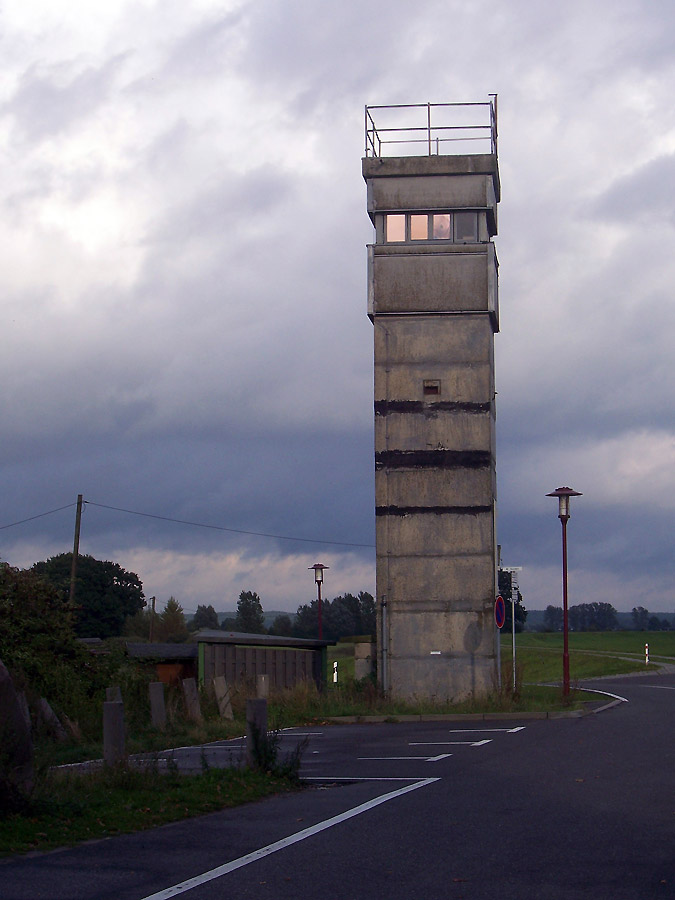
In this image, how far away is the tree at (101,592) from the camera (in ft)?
283

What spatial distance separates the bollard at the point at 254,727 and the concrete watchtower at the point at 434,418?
17287 mm

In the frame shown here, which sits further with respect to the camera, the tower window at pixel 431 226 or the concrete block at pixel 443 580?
the tower window at pixel 431 226

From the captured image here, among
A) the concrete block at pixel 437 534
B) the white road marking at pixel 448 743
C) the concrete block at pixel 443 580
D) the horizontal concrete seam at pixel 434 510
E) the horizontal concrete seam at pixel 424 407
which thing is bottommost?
the white road marking at pixel 448 743

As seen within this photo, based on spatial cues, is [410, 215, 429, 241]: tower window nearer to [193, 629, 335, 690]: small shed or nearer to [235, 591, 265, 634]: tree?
[193, 629, 335, 690]: small shed

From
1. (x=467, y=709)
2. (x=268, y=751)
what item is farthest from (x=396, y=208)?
(x=268, y=751)

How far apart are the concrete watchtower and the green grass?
704 inches

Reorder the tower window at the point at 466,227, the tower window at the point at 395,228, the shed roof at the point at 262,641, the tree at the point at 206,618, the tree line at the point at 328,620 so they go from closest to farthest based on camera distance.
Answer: the shed roof at the point at 262,641 < the tower window at the point at 466,227 < the tower window at the point at 395,228 < the tree line at the point at 328,620 < the tree at the point at 206,618

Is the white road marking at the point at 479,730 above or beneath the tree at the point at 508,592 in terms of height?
beneath

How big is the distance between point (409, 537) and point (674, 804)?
1972 centimetres

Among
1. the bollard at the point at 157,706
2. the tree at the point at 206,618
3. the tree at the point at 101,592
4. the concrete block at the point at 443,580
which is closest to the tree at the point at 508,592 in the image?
the concrete block at the point at 443,580

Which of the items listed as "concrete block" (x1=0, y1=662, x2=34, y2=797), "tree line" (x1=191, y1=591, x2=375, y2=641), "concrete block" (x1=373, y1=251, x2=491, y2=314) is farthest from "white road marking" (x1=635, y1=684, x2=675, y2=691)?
"tree line" (x1=191, y1=591, x2=375, y2=641)

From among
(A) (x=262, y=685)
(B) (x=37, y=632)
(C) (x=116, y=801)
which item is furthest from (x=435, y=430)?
(C) (x=116, y=801)

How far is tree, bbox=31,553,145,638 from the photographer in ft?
283

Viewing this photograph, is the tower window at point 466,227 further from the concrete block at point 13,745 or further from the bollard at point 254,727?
the concrete block at point 13,745
